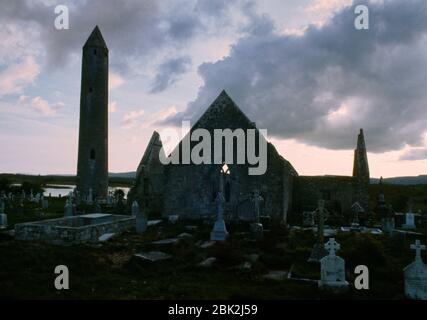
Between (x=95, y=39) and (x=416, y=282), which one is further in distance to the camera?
(x=95, y=39)

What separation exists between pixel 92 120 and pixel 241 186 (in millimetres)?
23680

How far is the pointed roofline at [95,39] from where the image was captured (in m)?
38.9

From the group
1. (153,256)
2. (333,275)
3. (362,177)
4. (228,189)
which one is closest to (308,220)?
(228,189)

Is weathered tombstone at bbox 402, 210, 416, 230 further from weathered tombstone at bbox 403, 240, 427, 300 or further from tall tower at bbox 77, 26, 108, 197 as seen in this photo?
tall tower at bbox 77, 26, 108, 197

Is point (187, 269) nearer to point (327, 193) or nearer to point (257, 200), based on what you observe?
point (257, 200)

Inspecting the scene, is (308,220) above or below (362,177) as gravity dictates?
below

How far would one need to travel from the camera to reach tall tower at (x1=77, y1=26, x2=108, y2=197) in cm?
3872

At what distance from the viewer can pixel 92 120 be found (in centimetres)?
3881

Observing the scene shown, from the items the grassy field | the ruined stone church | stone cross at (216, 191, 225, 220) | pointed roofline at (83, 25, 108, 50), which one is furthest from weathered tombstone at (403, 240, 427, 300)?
pointed roofline at (83, 25, 108, 50)

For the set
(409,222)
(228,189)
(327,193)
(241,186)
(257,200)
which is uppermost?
(241,186)

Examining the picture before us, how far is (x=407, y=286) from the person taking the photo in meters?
8.82
